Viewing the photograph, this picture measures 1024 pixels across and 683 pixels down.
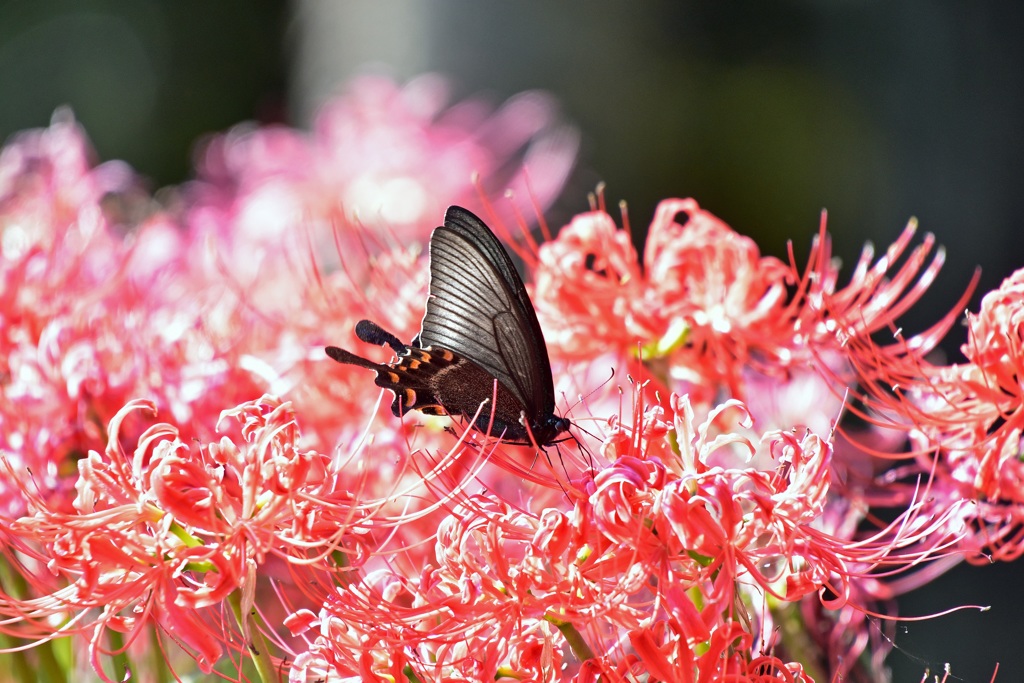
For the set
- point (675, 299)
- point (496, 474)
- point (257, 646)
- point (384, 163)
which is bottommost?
point (257, 646)

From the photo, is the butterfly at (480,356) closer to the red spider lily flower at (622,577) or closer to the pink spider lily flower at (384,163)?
the red spider lily flower at (622,577)

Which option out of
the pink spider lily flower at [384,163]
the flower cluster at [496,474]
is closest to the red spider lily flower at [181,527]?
the flower cluster at [496,474]

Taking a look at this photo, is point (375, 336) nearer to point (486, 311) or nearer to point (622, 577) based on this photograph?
point (486, 311)

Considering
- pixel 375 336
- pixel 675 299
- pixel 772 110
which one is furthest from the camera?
pixel 772 110

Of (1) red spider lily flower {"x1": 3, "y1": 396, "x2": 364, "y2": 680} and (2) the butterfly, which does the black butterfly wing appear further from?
(1) red spider lily flower {"x1": 3, "y1": 396, "x2": 364, "y2": 680}

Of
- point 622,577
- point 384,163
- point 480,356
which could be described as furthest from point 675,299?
point 384,163

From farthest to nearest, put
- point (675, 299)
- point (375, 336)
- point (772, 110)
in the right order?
point (772, 110)
point (675, 299)
point (375, 336)

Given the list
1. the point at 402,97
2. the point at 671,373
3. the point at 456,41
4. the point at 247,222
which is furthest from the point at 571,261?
the point at 456,41
